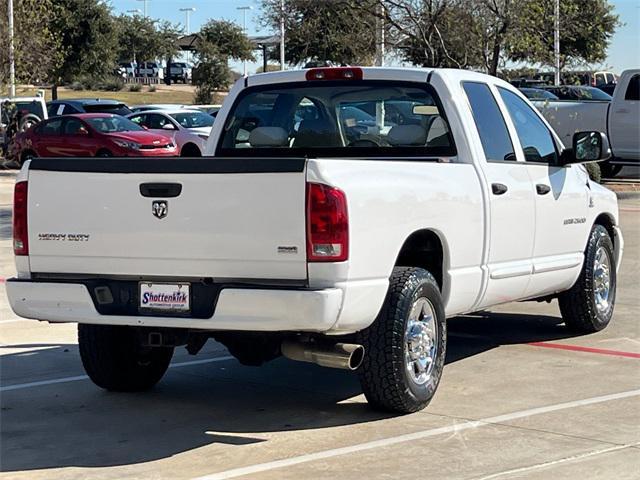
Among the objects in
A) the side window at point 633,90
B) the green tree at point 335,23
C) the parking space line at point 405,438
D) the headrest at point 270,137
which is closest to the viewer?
the parking space line at point 405,438

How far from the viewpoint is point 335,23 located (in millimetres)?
27422

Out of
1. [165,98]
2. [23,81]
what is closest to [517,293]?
[23,81]

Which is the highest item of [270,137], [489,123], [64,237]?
[489,123]

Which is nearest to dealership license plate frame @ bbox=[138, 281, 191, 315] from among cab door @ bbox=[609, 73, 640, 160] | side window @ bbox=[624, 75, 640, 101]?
cab door @ bbox=[609, 73, 640, 160]

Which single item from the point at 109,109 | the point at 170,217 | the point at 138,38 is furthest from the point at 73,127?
Answer: the point at 138,38

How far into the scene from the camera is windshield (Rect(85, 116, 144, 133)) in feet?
98.0

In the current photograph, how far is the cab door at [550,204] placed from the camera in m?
8.73

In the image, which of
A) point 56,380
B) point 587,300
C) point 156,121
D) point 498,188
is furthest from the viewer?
point 156,121

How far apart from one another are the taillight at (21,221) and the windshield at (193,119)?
2521 cm

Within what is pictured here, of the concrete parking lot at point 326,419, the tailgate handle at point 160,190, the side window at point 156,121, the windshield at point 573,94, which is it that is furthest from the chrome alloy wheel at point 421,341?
the windshield at point 573,94

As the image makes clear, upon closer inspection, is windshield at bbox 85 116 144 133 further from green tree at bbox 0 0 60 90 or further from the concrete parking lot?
the concrete parking lot

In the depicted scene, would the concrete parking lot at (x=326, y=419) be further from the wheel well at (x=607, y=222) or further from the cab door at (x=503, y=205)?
the wheel well at (x=607, y=222)

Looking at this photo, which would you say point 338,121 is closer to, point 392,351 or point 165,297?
point 392,351

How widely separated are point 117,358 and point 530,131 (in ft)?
11.4
